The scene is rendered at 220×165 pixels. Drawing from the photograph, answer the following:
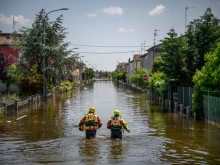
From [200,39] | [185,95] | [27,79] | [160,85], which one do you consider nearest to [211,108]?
[185,95]

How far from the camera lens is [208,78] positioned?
22.3 metres

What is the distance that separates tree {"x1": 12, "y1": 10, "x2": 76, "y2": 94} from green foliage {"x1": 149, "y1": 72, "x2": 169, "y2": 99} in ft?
35.3

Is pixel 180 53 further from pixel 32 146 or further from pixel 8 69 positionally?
pixel 8 69

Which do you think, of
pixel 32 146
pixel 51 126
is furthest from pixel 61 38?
pixel 32 146

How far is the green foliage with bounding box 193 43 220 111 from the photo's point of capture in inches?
845

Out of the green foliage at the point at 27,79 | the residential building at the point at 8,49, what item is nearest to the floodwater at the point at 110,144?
the green foliage at the point at 27,79

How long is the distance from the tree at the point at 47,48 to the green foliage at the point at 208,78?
76.7 ft

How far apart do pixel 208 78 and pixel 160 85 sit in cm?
1446

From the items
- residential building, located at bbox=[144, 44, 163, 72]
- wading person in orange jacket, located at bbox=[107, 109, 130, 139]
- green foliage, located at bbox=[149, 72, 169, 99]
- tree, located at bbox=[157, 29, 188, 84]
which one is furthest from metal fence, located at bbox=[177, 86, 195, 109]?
residential building, located at bbox=[144, 44, 163, 72]

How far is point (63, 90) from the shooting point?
6266 centimetres

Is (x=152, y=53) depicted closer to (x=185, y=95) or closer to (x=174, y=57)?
(x=174, y=57)

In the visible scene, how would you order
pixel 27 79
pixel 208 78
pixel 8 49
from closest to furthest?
pixel 208 78
pixel 27 79
pixel 8 49

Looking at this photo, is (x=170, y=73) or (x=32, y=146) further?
(x=170, y=73)

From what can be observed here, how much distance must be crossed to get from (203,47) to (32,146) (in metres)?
18.4
